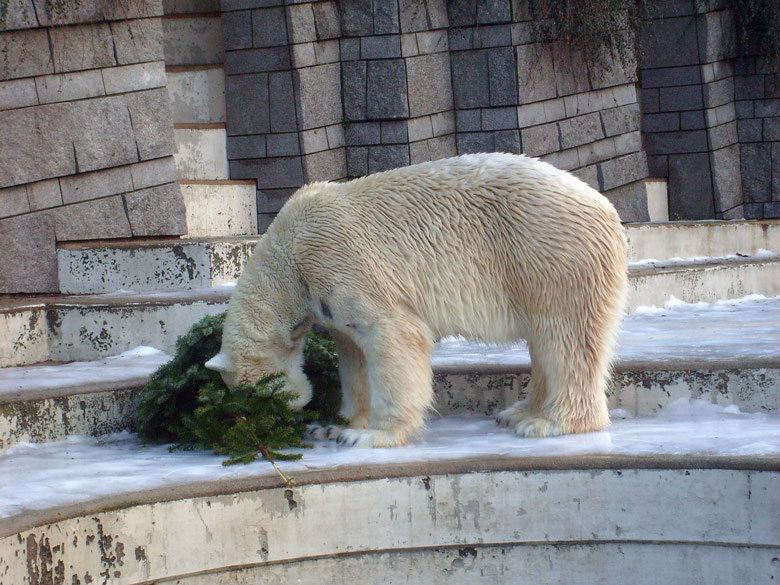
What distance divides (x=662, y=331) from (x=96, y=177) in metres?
3.49

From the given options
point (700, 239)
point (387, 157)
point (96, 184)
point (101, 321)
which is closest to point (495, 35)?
point (387, 157)

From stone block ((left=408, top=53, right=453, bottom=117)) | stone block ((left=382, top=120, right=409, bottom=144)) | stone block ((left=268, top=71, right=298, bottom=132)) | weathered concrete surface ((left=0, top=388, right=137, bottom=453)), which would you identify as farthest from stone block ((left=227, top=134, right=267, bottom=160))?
weathered concrete surface ((left=0, top=388, right=137, bottom=453))

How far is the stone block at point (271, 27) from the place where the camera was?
24.4 feet

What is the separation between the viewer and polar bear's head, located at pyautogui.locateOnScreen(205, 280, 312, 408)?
3.61 m

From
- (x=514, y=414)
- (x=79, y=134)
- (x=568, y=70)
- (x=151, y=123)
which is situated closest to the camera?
(x=514, y=414)

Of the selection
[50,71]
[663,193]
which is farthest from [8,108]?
[663,193]

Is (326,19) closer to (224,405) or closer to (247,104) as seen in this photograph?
(247,104)

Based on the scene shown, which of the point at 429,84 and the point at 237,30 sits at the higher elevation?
the point at 237,30

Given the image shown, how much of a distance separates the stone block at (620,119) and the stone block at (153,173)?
13.0 feet

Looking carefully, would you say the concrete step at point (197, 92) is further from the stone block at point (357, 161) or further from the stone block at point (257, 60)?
the stone block at point (357, 161)

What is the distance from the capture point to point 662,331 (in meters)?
5.30

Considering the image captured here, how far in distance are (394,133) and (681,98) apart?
3.41 meters

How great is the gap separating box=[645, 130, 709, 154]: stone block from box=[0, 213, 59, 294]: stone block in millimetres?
6149

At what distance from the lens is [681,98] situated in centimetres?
956
